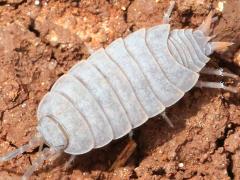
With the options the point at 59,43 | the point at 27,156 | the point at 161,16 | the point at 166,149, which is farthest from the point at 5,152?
the point at 161,16

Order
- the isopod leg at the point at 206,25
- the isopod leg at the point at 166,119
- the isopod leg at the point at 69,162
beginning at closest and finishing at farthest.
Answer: the isopod leg at the point at 69,162
the isopod leg at the point at 166,119
the isopod leg at the point at 206,25

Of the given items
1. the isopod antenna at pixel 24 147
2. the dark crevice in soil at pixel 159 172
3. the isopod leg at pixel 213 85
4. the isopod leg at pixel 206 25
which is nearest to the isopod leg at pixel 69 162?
the isopod antenna at pixel 24 147

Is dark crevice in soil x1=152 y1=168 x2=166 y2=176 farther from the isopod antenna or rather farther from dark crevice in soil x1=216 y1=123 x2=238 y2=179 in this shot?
the isopod antenna

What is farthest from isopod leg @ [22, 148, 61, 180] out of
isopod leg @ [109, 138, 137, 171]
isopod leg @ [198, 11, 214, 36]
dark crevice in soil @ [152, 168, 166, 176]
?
isopod leg @ [198, 11, 214, 36]

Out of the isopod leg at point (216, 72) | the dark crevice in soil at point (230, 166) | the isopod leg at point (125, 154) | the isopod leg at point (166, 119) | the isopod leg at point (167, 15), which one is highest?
the isopod leg at point (167, 15)

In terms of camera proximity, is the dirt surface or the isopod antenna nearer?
the isopod antenna

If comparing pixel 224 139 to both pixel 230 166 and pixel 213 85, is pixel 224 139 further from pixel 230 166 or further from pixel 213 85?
pixel 213 85

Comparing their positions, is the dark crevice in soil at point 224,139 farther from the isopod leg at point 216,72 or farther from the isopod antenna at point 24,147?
the isopod antenna at point 24,147
